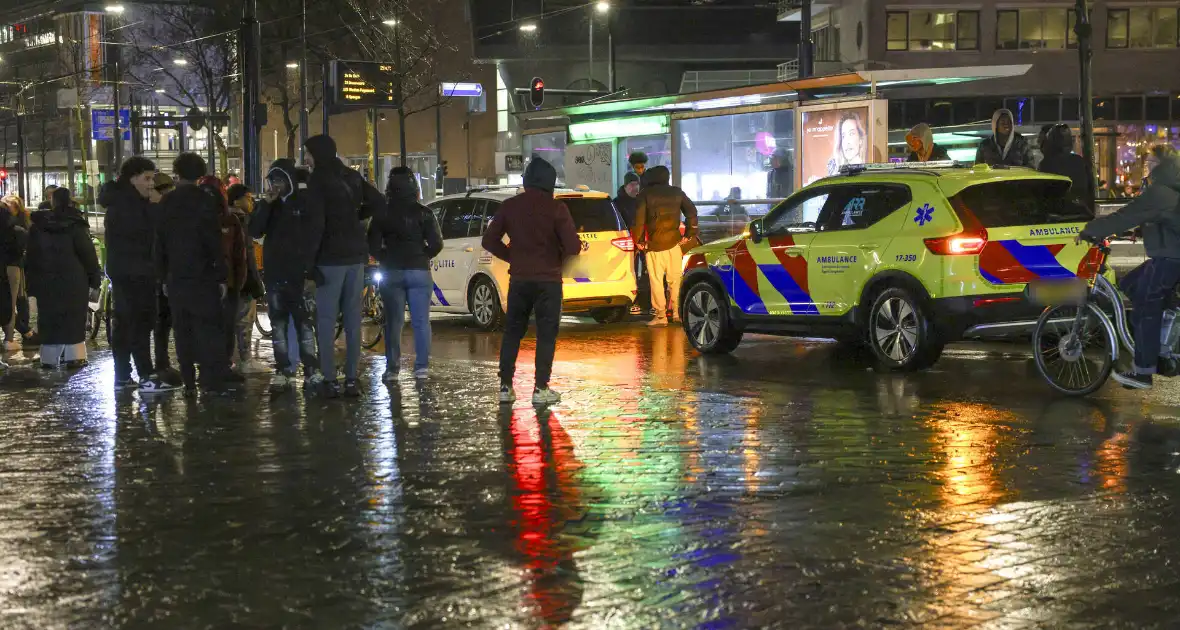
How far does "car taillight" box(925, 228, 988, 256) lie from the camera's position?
493 inches

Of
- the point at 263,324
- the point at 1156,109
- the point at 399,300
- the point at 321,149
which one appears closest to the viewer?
the point at 321,149

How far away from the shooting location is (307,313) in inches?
472

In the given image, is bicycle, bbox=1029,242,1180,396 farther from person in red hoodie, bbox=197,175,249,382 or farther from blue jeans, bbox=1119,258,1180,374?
person in red hoodie, bbox=197,175,249,382

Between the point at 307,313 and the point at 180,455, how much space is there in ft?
9.33

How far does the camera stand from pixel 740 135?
949 inches

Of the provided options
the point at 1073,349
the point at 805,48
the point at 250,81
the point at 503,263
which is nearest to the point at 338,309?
the point at 1073,349

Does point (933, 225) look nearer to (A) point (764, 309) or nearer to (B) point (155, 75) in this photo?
(A) point (764, 309)

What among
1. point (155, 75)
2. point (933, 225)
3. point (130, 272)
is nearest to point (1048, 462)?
point (933, 225)

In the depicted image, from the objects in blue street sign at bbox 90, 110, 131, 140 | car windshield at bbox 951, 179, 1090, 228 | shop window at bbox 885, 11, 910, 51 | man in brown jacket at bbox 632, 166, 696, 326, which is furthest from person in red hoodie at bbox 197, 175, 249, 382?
blue street sign at bbox 90, 110, 131, 140

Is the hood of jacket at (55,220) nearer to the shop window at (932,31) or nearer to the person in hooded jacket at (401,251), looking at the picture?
the person in hooded jacket at (401,251)

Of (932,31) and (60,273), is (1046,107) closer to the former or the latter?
(932,31)

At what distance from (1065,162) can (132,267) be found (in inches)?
373

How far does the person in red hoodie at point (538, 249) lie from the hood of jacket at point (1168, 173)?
388 centimetres

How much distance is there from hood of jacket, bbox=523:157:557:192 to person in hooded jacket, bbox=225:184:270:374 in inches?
117
